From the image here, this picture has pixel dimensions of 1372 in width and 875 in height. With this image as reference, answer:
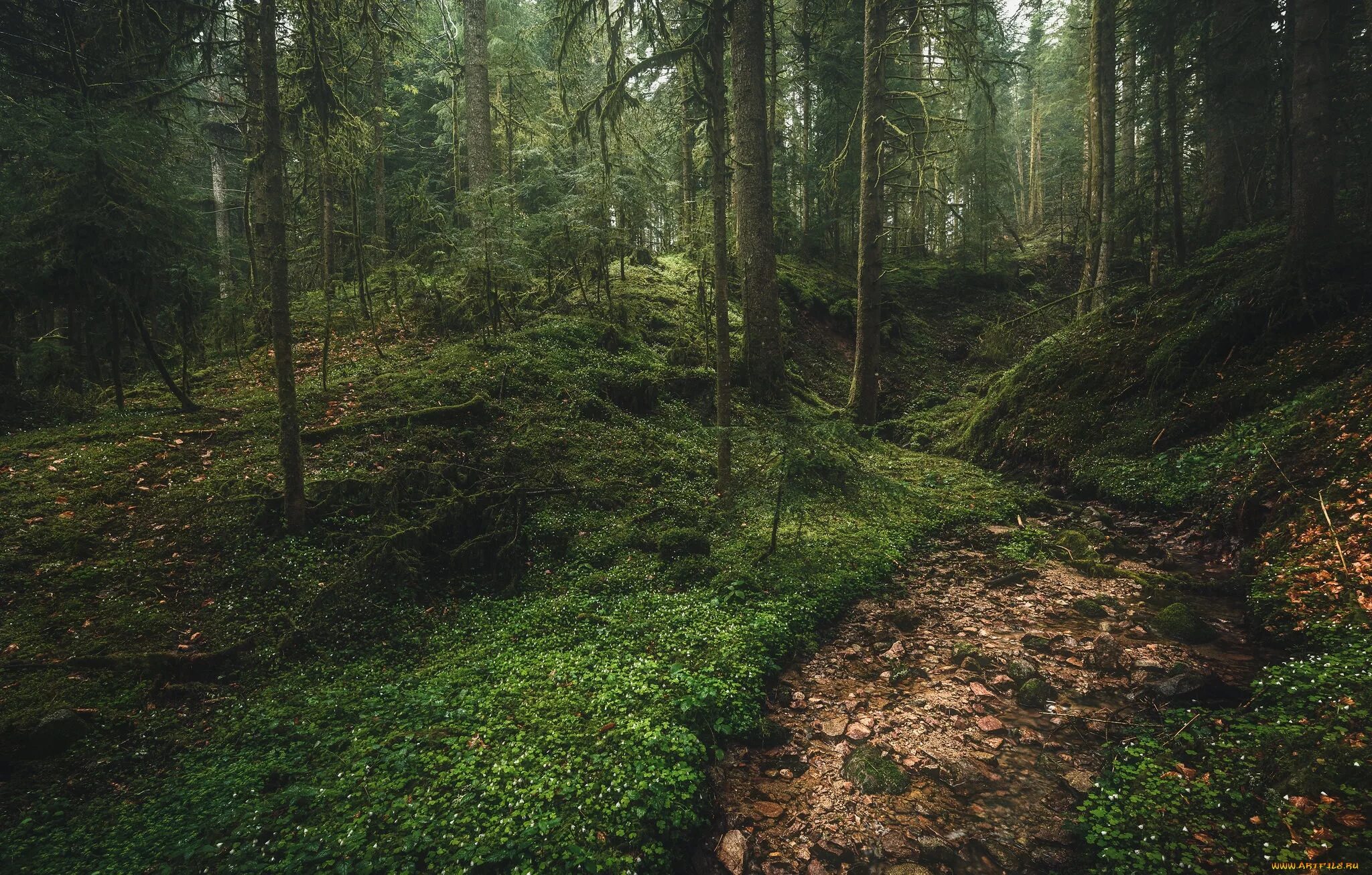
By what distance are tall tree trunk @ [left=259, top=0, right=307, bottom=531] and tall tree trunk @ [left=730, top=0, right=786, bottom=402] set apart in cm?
796

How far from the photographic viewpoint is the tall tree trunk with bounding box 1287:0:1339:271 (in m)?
7.51

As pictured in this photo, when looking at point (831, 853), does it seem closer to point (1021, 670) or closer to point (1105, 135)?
point (1021, 670)

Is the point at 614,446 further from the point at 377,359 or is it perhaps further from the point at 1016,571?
the point at 1016,571

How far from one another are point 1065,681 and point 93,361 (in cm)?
1583

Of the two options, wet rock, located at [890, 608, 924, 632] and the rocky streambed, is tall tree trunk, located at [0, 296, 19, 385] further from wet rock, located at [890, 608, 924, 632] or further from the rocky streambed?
wet rock, located at [890, 608, 924, 632]

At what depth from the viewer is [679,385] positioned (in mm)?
11695

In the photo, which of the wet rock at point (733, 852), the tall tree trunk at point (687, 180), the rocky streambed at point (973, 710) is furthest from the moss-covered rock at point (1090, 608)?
the tall tree trunk at point (687, 180)

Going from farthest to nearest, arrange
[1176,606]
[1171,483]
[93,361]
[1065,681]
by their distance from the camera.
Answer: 1. [93,361]
2. [1171,483]
3. [1176,606]
4. [1065,681]

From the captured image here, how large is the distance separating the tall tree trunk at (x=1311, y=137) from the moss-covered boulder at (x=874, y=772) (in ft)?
30.0

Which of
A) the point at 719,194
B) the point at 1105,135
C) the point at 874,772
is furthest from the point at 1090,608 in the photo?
the point at 1105,135

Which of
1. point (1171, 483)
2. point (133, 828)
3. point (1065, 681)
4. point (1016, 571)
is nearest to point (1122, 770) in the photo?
point (1065, 681)

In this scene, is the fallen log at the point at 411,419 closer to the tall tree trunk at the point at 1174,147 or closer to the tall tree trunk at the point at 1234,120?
the tall tree trunk at the point at 1174,147

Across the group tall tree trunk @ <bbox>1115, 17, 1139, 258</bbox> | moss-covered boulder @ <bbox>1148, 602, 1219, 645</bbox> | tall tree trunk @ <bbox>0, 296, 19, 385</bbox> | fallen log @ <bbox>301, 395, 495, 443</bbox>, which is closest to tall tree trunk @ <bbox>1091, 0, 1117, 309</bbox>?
tall tree trunk @ <bbox>1115, 17, 1139, 258</bbox>

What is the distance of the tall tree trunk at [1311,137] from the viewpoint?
751cm
